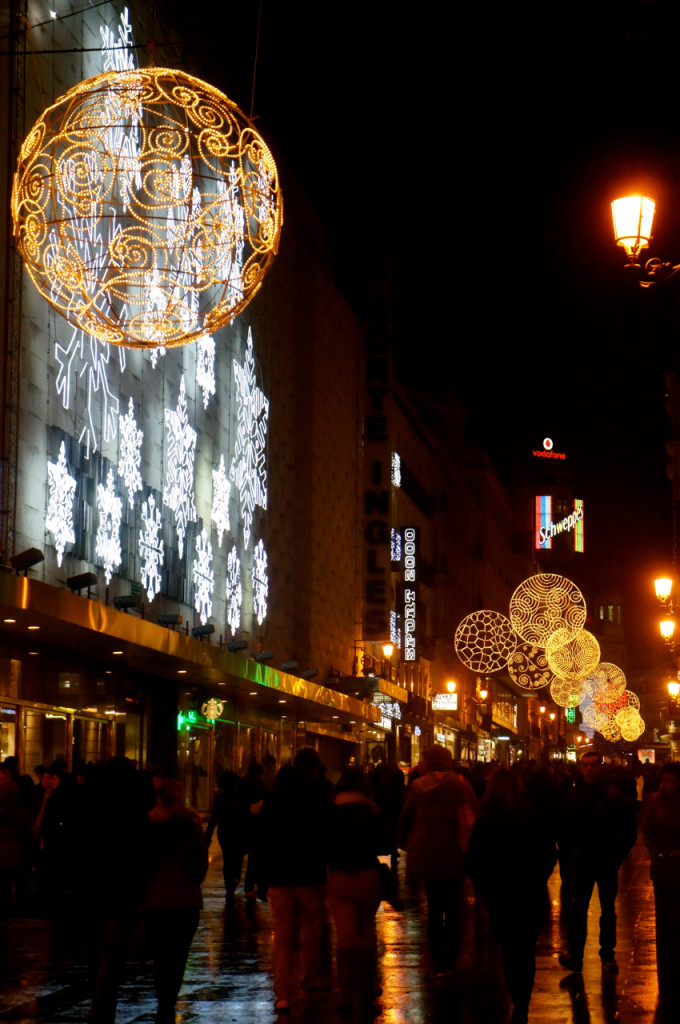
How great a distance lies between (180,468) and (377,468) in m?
20.5

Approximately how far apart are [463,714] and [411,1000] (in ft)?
233

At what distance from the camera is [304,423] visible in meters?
45.9

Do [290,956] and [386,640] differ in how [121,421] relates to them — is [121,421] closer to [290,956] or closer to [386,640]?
[290,956]

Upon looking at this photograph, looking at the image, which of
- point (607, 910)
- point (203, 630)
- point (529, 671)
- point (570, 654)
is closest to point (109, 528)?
point (203, 630)

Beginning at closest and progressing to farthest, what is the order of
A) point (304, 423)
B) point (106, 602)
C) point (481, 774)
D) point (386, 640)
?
point (106, 602), point (481, 774), point (304, 423), point (386, 640)

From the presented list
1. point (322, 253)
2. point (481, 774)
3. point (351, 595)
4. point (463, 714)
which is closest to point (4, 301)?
point (481, 774)

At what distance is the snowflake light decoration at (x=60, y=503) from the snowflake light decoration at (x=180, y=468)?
235 inches

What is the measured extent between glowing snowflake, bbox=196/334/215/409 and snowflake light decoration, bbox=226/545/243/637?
4.18m

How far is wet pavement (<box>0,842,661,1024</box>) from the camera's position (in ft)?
32.3

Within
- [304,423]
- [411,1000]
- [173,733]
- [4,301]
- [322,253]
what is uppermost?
[322,253]

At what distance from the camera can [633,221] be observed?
12906 mm

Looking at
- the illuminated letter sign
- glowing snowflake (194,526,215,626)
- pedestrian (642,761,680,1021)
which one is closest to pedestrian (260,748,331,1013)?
pedestrian (642,761,680,1021)

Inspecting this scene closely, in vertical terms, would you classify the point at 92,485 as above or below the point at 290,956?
above

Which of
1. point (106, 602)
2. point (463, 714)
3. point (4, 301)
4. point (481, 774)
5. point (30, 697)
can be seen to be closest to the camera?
point (4, 301)
